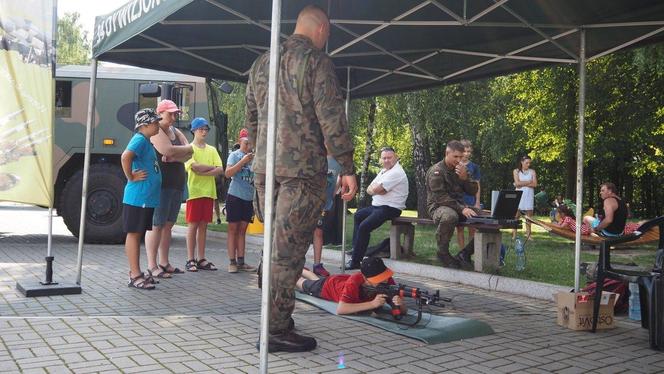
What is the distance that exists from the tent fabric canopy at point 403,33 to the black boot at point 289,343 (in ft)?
8.24

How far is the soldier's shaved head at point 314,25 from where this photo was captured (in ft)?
14.1

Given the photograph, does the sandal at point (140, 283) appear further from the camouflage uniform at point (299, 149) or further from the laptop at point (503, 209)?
the laptop at point (503, 209)

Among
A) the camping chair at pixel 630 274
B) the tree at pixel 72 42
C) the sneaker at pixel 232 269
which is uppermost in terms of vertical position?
the tree at pixel 72 42

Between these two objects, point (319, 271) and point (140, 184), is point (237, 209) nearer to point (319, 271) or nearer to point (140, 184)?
point (319, 271)

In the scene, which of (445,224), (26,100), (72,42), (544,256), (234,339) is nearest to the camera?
(234,339)

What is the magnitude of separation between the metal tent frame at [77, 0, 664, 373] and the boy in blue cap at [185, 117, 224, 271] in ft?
2.97

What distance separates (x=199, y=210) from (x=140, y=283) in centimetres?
141

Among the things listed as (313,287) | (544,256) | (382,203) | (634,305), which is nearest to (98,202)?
(382,203)

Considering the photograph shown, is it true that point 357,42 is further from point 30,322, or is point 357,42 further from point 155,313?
point 30,322

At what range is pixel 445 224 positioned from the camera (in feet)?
26.3

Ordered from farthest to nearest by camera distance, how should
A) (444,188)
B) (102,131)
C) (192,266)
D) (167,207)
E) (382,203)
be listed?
(102,131) < (382,203) < (444,188) < (192,266) < (167,207)

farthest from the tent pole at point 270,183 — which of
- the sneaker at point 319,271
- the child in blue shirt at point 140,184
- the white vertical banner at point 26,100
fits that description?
the sneaker at point 319,271

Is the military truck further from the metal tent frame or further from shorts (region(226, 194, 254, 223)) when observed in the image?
shorts (region(226, 194, 254, 223))

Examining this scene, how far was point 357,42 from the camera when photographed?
22.6 ft
